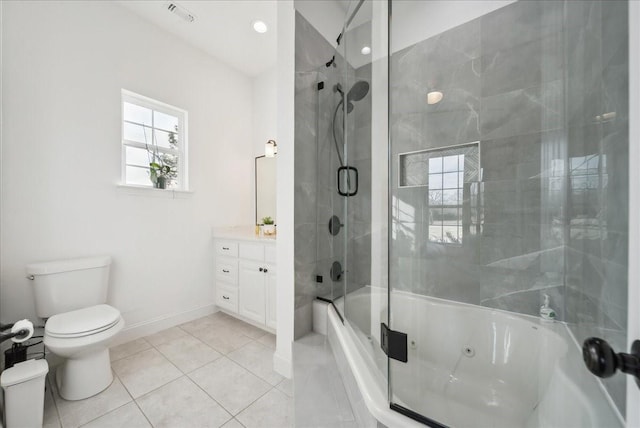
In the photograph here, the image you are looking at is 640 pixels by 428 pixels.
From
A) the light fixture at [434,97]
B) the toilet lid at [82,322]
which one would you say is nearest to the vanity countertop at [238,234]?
the toilet lid at [82,322]

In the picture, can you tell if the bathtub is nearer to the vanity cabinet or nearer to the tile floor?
the tile floor

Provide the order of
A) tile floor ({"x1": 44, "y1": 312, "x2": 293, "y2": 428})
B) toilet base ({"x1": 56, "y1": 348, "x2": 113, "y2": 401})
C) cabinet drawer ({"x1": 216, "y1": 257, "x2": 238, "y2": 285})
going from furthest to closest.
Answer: cabinet drawer ({"x1": 216, "y1": 257, "x2": 238, "y2": 285}), toilet base ({"x1": 56, "y1": 348, "x2": 113, "y2": 401}), tile floor ({"x1": 44, "y1": 312, "x2": 293, "y2": 428})

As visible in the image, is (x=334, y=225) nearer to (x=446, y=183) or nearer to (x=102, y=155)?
(x=446, y=183)

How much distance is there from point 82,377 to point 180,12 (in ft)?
9.07

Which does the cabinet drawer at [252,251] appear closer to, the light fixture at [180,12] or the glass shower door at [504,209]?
the glass shower door at [504,209]

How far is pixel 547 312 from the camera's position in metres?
1.18

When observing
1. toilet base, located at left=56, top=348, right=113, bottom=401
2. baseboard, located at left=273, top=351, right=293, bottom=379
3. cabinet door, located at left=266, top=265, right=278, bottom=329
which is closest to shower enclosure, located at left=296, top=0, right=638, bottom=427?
baseboard, located at left=273, top=351, right=293, bottom=379

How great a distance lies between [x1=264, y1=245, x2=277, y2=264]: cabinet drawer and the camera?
206 centimetres

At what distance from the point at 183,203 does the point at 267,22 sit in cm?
188

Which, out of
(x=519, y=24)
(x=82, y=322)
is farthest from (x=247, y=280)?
(x=519, y=24)

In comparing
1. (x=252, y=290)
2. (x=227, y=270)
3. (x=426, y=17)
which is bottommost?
(x=252, y=290)

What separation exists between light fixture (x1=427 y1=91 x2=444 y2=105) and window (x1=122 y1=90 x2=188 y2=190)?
227 cm

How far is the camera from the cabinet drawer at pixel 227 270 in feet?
7.84

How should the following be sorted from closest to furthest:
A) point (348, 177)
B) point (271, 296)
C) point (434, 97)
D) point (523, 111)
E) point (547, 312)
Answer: point (547, 312)
point (523, 111)
point (434, 97)
point (348, 177)
point (271, 296)
